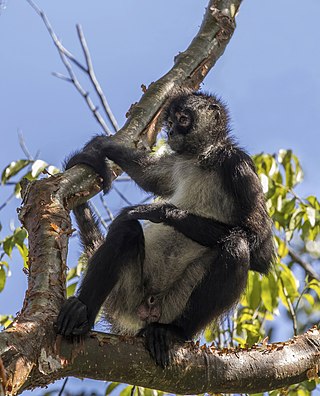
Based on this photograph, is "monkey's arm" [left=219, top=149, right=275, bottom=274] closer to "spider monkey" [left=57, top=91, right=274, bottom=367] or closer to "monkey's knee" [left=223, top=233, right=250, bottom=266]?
"spider monkey" [left=57, top=91, right=274, bottom=367]

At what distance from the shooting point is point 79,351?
4758 mm

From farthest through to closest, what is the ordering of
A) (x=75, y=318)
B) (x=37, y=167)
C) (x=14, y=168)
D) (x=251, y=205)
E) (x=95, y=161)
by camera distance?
(x=14, y=168)
(x=37, y=167)
(x=95, y=161)
(x=251, y=205)
(x=75, y=318)

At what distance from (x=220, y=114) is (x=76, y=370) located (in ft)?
11.3

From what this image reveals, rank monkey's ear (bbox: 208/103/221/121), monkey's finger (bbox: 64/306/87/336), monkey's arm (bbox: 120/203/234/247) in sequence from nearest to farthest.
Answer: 1. monkey's finger (bbox: 64/306/87/336)
2. monkey's arm (bbox: 120/203/234/247)
3. monkey's ear (bbox: 208/103/221/121)

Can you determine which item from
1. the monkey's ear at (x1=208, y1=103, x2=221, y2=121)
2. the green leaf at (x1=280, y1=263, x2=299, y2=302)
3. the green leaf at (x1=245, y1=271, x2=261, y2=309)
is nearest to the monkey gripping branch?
the green leaf at (x1=245, y1=271, x2=261, y2=309)

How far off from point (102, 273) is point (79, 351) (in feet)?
2.84

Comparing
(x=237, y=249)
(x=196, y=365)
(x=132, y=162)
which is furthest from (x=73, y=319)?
(x=132, y=162)

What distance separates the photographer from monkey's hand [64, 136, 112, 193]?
649 centimetres

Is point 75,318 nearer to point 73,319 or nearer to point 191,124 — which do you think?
point 73,319

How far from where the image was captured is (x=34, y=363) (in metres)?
4.46

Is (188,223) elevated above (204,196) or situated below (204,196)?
below

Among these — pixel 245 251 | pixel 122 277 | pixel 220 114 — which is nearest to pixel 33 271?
pixel 122 277

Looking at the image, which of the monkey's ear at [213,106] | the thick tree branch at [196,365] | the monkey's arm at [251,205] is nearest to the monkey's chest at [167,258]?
the monkey's arm at [251,205]

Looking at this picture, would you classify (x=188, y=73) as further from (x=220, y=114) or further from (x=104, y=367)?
(x=104, y=367)
